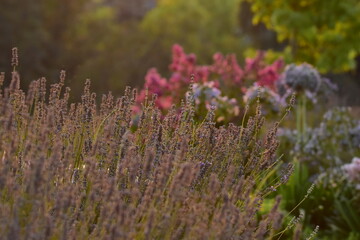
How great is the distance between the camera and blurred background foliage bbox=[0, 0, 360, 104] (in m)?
14.9

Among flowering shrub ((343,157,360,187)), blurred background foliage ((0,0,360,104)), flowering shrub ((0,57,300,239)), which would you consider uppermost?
blurred background foliage ((0,0,360,104))

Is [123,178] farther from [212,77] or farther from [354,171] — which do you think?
[212,77]

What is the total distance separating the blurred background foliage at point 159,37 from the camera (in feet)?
48.9

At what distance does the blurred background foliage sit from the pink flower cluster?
3.44 metres

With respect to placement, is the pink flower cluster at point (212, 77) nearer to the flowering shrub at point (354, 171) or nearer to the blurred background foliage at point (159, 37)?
the flowering shrub at point (354, 171)

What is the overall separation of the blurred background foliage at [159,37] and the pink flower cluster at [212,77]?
136 inches

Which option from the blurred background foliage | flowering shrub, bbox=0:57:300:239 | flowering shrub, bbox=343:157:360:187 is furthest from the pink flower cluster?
flowering shrub, bbox=0:57:300:239

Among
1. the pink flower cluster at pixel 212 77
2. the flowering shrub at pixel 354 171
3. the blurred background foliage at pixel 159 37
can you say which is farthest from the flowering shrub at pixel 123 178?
the blurred background foliage at pixel 159 37

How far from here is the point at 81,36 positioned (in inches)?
1120

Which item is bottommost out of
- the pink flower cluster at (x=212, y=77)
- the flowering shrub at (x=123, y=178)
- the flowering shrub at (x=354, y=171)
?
the flowering shrub at (x=123, y=178)

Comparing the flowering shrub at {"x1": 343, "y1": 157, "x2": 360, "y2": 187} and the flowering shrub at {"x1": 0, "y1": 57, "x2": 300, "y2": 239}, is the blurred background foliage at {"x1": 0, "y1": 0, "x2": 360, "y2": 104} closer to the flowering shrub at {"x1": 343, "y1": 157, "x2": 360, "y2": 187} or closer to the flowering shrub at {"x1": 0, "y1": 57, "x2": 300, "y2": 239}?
the flowering shrub at {"x1": 343, "y1": 157, "x2": 360, "y2": 187}

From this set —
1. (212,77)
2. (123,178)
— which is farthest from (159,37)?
(123,178)

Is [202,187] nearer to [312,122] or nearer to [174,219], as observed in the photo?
[174,219]

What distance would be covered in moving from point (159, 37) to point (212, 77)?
18.7m
